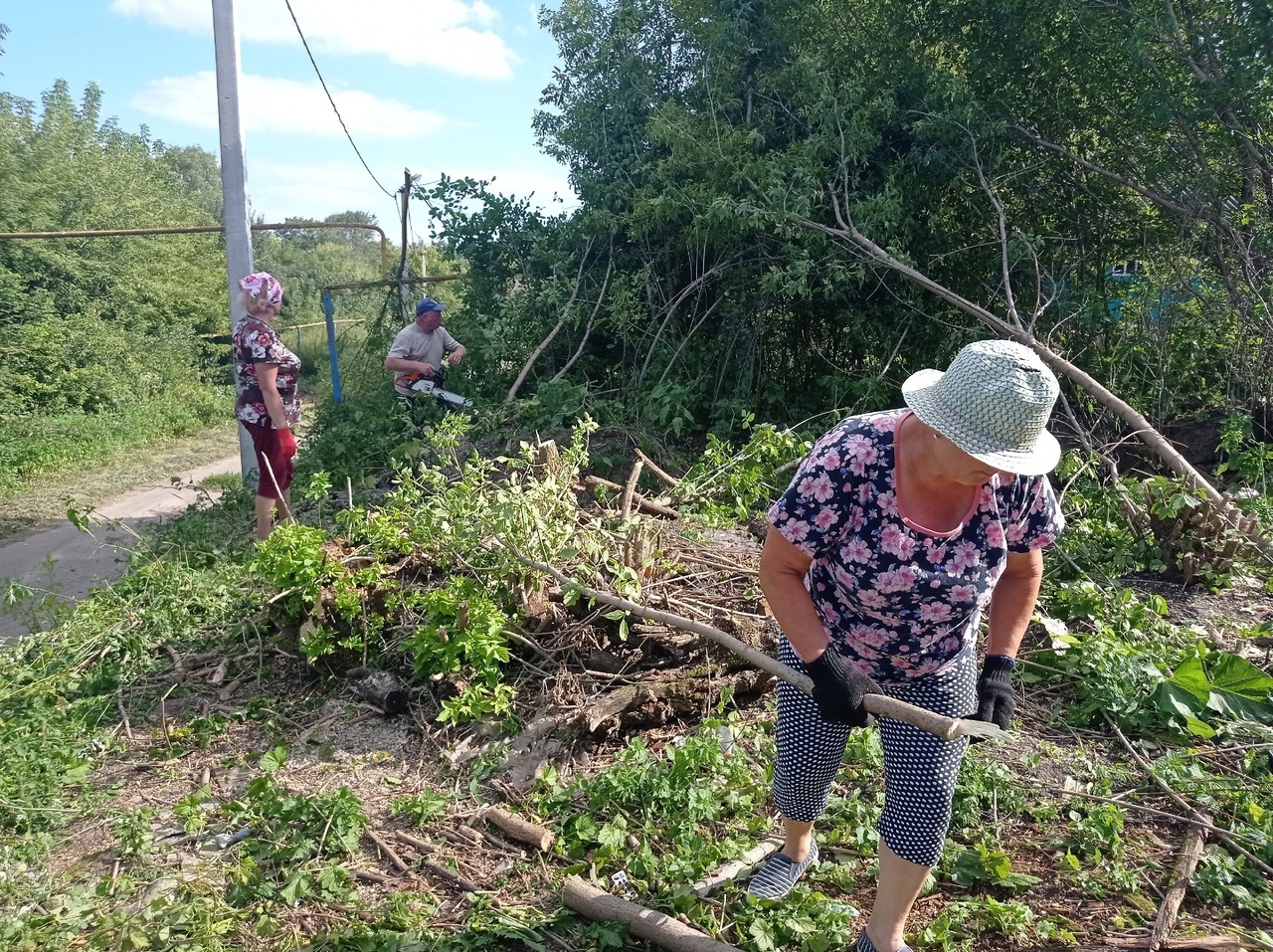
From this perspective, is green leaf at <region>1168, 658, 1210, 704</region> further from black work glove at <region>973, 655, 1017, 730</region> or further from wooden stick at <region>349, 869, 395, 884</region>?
wooden stick at <region>349, 869, 395, 884</region>

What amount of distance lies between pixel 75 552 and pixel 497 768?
5.02 meters

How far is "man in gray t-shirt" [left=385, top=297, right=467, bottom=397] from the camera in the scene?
7.39 meters

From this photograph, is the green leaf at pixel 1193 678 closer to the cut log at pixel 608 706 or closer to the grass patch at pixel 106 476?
the cut log at pixel 608 706

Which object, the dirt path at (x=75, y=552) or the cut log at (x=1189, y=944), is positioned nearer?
the cut log at (x=1189, y=944)

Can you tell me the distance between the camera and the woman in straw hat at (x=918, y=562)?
2.00m

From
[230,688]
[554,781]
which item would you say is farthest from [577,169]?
[554,781]

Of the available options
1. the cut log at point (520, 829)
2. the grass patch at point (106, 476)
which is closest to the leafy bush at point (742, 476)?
the cut log at point (520, 829)

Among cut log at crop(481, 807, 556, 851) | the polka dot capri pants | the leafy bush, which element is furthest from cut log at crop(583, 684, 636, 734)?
the leafy bush

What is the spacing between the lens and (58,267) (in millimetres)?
12500

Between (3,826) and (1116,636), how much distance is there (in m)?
4.66

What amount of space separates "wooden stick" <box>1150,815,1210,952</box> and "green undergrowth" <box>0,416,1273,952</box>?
0.06 meters

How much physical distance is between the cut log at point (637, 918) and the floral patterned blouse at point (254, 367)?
3682mm

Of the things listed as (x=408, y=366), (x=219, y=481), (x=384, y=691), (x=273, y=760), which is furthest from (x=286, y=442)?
(x=219, y=481)

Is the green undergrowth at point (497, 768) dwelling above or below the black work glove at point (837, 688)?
below
